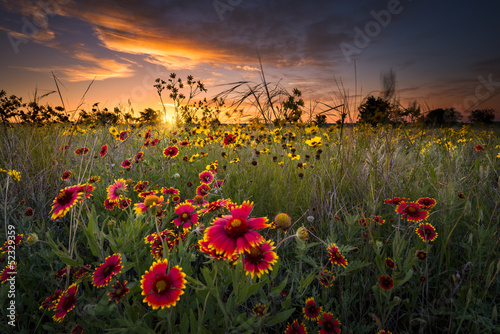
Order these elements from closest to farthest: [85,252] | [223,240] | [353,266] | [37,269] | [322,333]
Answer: [223,240], [322,333], [353,266], [37,269], [85,252]

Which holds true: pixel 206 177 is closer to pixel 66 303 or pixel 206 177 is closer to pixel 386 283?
pixel 66 303

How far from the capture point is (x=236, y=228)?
67 cm

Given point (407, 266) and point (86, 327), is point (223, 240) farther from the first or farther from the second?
point (407, 266)

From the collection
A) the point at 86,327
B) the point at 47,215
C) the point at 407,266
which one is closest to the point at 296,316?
the point at 407,266

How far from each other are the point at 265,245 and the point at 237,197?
1.13 m

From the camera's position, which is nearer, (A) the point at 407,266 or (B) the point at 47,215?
(A) the point at 407,266


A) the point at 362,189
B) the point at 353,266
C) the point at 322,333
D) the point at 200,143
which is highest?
the point at 200,143

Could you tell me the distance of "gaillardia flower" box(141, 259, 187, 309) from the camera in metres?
0.68

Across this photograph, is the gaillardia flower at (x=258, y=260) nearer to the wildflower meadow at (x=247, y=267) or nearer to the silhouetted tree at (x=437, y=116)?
the wildflower meadow at (x=247, y=267)

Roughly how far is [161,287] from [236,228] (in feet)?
0.92

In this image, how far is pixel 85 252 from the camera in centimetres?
151

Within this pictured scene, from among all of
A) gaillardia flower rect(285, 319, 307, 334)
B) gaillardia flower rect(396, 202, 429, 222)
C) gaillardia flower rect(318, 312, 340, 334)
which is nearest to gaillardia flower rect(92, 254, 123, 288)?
gaillardia flower rect(285, 319, 307, 334)

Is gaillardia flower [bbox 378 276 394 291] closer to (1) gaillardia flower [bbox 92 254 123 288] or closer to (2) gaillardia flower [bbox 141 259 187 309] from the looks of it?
(2) gaillardia flower [bbox 141 259 187 309]

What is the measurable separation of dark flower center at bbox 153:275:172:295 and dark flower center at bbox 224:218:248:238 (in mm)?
236
